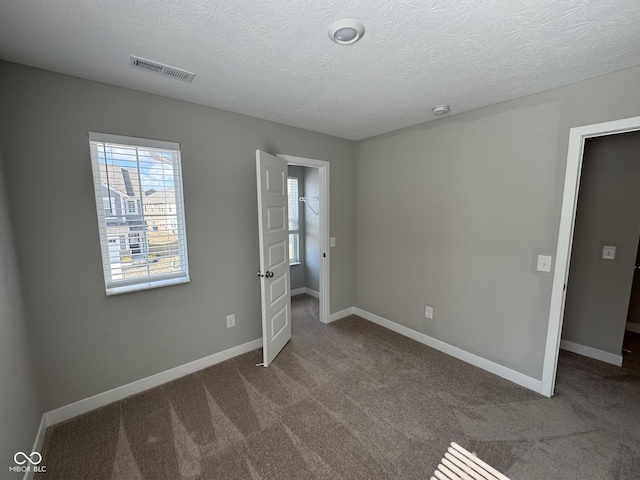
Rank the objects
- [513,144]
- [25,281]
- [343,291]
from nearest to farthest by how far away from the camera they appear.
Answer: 1. [25,281]
2. [513,144]
3. [343,291]

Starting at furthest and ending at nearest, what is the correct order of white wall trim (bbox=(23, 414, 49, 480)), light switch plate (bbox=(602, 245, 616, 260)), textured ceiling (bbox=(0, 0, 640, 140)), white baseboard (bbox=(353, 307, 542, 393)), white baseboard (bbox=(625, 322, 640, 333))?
1. white baseboard (bbox=(625, 322, 640, 333))
2. light switch plate (bbox=(602, 245, 616, 260))
3. white baseboard (bbox=(353, 307, 542, 393))
4. white wall trim (bbox=(23, 414, 49, 480))
5. textured ceiling (bbox=(0, 0, 640, 140))

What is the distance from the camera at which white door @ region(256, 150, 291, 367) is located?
7.80ft

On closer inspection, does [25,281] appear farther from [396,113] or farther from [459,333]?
[459,333]

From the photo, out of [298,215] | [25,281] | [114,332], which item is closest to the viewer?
[25,281]

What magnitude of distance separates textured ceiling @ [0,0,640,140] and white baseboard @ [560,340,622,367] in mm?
A: 2561

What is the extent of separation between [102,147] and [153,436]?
2.06 meters

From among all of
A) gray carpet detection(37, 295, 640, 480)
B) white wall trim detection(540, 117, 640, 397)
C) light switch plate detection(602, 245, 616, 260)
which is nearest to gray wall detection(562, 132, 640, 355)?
light switch plate detection(602, 245, 616, 260)

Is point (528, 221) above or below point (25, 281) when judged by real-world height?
above

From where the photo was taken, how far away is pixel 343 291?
369 centimetres

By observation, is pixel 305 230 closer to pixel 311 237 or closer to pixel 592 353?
pixel 311 237

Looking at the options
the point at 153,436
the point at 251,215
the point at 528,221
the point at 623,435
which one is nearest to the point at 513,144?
the point at 528,221
